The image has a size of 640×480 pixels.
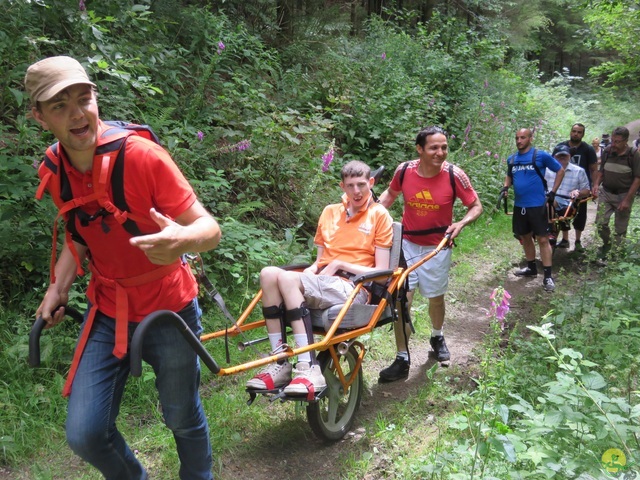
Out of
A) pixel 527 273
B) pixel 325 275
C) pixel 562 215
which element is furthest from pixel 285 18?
pixel 325 275

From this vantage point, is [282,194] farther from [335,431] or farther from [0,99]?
[335,431]

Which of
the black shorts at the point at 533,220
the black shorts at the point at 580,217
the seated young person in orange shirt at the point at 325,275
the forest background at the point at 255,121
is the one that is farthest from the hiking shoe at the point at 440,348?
the black shorts at the point at 580,217

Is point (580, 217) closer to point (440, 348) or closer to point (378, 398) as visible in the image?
point (440, 348)

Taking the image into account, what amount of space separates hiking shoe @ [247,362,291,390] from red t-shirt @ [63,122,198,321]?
1031 mm

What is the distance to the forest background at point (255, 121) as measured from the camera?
12.8 feet

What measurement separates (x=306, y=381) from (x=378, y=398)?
1.62 metres

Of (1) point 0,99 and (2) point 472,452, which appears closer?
(2) point 472,452

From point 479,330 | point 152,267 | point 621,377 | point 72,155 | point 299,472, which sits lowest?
point 479,330

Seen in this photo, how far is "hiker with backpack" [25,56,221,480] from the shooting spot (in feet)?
7.66

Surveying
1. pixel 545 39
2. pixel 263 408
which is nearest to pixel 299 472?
pixel 263 408

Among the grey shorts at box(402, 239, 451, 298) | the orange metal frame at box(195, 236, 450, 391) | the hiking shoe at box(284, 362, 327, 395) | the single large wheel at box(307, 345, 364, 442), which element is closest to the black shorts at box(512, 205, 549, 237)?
the grey shorts at box(402, 239, 451, 298)

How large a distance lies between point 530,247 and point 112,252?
768cm

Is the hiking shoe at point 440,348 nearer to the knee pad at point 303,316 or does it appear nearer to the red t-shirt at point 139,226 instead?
the knee pad at point 303,316

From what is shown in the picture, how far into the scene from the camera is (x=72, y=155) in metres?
2.46
